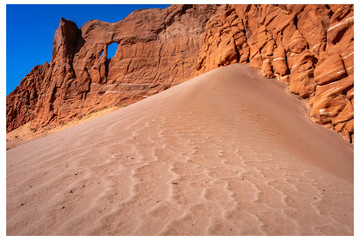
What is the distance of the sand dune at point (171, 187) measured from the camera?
1.74 meters

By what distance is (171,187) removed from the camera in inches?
89.5

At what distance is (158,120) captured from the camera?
16.5ft

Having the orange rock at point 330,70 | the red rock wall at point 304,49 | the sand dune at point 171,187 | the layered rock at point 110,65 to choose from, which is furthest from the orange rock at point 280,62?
the layered rock at point 110,65

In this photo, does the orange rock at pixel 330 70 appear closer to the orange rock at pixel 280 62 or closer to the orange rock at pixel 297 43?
the orange rock at pixel 297 43

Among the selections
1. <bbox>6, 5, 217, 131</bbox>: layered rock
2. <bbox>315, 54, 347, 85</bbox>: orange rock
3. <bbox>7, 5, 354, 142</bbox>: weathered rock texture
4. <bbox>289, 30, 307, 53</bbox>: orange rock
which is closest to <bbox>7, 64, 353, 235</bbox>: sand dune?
<bbox>315, 54, 347, 85</bbox>: orange rock

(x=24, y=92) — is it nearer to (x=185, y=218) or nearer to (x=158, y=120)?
(x=158, y=120)

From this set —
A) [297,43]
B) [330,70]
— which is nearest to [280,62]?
[297,43]

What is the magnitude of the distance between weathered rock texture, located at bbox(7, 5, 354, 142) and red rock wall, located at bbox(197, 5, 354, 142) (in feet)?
0.25

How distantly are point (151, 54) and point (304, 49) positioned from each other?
21.1 metres

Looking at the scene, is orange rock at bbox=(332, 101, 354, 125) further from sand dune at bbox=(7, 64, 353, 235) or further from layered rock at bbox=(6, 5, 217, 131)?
layered rock at bbox=(6, 5, 217, 131)

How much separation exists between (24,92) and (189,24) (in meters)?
29.2

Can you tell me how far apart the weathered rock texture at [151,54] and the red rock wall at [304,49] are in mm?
76

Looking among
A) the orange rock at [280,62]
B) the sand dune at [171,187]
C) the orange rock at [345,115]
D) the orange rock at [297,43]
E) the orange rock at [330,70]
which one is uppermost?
the orange rock at [297,43]

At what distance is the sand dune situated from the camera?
1.74 metres
